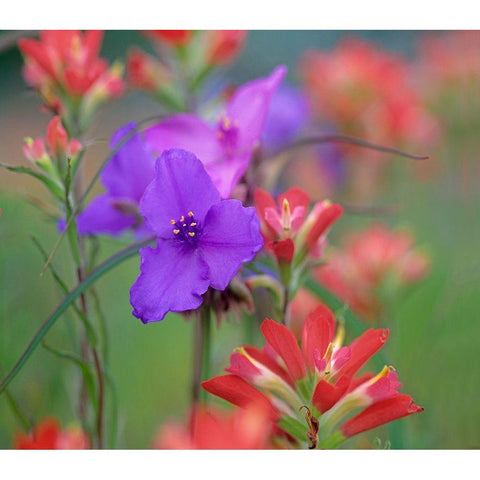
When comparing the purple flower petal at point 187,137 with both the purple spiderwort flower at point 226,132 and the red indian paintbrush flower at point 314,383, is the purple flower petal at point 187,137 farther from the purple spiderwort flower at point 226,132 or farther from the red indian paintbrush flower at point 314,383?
the red indian paintbrush flower at point 314,383

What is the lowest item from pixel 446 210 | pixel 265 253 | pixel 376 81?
pixel 265 253

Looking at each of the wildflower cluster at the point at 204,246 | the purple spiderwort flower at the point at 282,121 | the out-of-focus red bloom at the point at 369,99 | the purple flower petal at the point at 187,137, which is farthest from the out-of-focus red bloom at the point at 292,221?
the out-of-focus red bloom at the point at 369,99

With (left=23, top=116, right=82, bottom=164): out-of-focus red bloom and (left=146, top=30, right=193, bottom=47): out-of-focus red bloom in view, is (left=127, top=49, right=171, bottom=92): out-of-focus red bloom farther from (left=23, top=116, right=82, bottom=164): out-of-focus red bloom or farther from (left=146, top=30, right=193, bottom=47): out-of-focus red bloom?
(left=23, top=116, right=82, bottom=164): out-of-focus red bloom

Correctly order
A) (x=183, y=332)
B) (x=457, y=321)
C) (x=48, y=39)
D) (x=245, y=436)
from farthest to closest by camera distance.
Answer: (x=183, y=332), (x=457, y=321), (x=48, y=39), (x=245, y=436)

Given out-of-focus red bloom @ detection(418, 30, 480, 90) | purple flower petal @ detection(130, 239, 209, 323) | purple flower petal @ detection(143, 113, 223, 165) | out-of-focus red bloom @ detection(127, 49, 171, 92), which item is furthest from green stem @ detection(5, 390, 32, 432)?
out-of-focus red bloom @ detection(418, 30, 480, 90)

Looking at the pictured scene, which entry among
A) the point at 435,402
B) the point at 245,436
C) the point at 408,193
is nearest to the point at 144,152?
the point at 245,436

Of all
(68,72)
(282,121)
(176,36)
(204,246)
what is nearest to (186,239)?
(204,246)

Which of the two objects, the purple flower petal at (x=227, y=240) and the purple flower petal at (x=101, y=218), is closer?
the purple flower petal at (x=227, y=240)

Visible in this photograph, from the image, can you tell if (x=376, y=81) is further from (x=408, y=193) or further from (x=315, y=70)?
(x=408, y=193)
